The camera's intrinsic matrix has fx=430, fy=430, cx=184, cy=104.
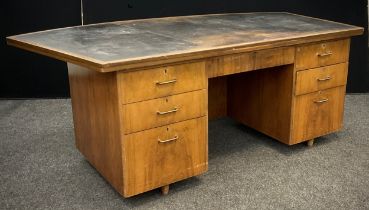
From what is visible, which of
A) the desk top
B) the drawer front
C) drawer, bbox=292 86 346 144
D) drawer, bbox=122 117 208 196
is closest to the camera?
the desk top

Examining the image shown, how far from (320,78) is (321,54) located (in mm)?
146

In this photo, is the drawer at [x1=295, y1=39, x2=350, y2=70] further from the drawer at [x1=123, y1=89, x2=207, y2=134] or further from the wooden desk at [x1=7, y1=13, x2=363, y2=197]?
the drawer at [x1=123, y1=89, x2=207, y2=134]

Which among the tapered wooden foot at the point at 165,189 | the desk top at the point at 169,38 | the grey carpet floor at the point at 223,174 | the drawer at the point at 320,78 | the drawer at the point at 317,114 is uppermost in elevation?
the desk top at the point at 169,38

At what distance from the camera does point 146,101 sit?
191 cm

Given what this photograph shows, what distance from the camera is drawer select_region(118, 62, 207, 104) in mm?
1836

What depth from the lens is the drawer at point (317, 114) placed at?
2.54 metres

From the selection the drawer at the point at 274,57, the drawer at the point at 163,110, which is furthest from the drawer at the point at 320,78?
the drawer at the point at 163,110

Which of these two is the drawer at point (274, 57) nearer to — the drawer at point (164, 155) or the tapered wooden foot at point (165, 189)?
the drawer at point (164, 155)

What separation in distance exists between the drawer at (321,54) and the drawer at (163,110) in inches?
27.0

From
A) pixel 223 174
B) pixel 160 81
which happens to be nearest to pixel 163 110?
pixel 160 81

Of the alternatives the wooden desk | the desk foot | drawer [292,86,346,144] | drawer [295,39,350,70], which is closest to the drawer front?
the wooden desk

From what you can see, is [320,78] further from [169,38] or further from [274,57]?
[169,38]

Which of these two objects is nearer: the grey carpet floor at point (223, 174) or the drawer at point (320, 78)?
the grey carpet floor at point (223, 174)

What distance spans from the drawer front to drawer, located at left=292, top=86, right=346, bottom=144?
1.59 feet
